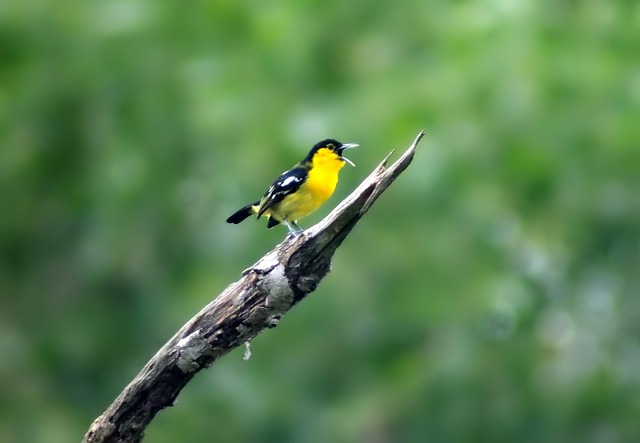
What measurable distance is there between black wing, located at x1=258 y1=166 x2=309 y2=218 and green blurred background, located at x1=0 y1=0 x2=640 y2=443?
317 centimetres

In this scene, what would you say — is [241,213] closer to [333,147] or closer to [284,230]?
[333,147]

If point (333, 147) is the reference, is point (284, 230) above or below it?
above

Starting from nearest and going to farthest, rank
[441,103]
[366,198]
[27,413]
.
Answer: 1. [366,198]
2. [441,103]
3. [27,413]

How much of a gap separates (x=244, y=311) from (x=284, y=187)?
1.23 metres

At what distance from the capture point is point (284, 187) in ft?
19.8

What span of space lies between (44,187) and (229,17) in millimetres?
1881

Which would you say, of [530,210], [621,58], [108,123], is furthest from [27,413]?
[621,58]

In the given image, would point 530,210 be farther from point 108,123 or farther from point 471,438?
point 108,123

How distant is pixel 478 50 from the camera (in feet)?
31.5

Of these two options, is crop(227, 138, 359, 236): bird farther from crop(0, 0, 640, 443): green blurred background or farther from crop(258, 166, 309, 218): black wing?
crop(0, 0, 640, 443): green blurred background

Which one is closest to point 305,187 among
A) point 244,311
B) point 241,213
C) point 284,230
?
point 241,213

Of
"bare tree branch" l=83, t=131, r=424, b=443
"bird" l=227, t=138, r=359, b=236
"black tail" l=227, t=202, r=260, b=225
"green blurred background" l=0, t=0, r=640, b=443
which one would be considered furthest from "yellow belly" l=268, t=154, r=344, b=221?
"green blurred background" l=0, t=0, r=640, b=443

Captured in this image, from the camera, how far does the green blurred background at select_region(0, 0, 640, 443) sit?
9492 millimetres

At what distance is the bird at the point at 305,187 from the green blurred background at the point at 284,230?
3138 mm
